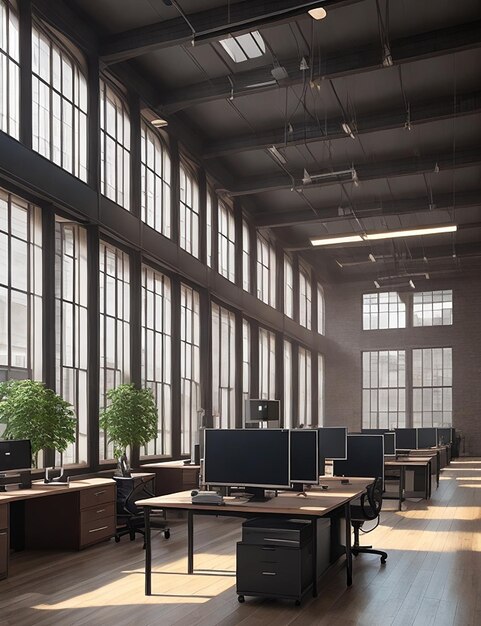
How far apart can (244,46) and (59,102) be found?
2.70 meters

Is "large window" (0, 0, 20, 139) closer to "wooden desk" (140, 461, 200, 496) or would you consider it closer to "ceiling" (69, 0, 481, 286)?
"ceiling" (69, 0, 481, 286)

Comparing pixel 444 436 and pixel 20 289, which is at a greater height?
pixel 20 289

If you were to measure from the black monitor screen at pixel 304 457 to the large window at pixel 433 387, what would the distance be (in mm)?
19033

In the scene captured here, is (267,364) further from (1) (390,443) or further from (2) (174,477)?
(2) (174,477)

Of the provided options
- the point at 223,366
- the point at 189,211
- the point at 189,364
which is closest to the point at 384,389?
the point at 223,366

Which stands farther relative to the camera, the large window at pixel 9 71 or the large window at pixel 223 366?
the large window at pixel 223 366

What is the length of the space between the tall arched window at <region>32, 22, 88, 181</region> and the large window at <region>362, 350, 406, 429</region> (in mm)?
17190

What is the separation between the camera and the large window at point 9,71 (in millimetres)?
8195

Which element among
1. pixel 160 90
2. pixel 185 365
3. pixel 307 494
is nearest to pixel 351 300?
pixel 185 365

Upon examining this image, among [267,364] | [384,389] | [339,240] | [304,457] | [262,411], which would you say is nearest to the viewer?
[304,457]

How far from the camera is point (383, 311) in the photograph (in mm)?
25562

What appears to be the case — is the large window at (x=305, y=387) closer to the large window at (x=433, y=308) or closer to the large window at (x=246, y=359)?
the large window at (x=433, y=308)

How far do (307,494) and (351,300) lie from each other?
1983 cm

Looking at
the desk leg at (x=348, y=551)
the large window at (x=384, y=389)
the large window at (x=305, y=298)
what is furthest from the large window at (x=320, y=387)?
the desk leg at (x=348, y=551)
